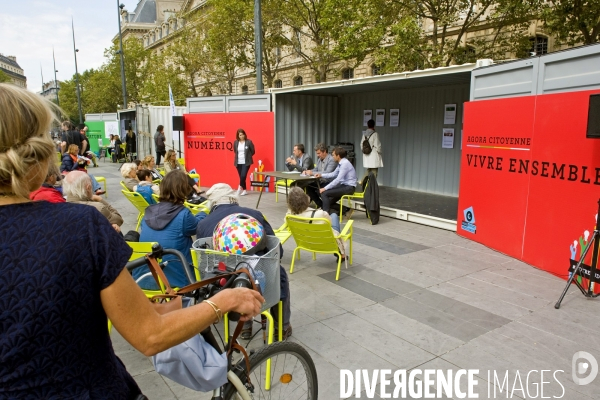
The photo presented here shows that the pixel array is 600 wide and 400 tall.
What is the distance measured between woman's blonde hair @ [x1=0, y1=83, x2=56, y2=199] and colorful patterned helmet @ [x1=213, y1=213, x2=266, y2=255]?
187 cm

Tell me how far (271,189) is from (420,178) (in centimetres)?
410

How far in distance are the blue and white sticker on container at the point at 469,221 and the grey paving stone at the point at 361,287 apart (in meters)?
2.82

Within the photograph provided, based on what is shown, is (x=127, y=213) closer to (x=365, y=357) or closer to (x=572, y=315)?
(x=365, y=357)

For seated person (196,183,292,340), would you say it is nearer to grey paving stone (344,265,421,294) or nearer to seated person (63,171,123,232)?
seated person (63,171,123,232)

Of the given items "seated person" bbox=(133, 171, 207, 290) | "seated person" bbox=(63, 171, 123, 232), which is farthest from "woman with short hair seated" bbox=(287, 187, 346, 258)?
"seated person" bbox=(63, 171, 123, 232)

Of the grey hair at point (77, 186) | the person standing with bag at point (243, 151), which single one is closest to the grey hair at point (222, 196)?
the grey hair at point (77, 186)

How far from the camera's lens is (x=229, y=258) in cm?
287

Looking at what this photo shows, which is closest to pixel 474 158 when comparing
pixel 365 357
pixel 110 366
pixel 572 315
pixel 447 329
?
pixel 572 315

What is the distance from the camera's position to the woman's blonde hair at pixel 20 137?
1117 mm

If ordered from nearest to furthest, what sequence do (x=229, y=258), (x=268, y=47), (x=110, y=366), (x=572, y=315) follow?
1. (x=110, y=366)
2. (x=229, y=258)
3. (x=572, y=315)
4. (x=268, y=47)

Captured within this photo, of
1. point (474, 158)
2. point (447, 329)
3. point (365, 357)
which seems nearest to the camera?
point (365, 357)

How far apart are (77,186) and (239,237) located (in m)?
2.53

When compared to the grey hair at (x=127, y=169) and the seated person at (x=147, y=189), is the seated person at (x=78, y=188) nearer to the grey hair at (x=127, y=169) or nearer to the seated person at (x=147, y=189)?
the seated person at (x=147, y=189)

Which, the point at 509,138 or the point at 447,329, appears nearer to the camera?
the point at 447,329
